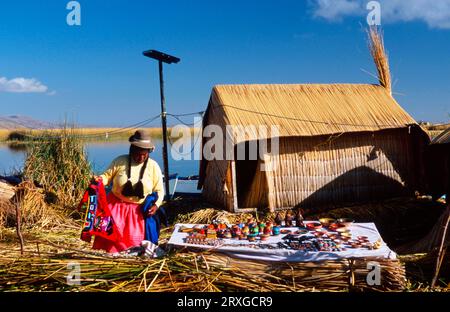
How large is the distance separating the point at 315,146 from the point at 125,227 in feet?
13.6

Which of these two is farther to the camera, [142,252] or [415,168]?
[415,168]

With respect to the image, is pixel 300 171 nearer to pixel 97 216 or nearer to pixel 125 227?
pixel 125 227

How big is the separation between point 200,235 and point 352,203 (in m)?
4.36

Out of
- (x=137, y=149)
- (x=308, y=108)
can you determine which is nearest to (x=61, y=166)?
(x=308, y=108)

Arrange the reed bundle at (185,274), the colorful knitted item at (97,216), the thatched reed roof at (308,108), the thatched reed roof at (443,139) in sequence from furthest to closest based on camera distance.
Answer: the thatched reed roof at (308,108) → the thatched reed roof at (443,139) → the colorful knitted item at (97,216) → the reed bundle at (185,274)

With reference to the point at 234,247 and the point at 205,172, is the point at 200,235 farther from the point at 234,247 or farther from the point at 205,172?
the point at 205,172

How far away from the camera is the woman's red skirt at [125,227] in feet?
14.6

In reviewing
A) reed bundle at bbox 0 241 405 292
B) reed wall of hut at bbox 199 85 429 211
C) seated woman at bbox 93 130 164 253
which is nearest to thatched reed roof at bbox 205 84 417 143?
reed wall of hut at bbox 199 85 429 211

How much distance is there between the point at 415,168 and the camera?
27.1ft

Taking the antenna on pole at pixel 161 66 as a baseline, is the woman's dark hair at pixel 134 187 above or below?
below

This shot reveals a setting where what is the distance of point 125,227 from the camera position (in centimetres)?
449

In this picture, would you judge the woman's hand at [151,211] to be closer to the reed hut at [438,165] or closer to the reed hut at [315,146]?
the reed hut at [315,146]

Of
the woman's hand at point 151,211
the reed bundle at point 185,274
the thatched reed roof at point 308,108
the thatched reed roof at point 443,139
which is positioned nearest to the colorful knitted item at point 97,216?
the woman's hand at point 151,211
